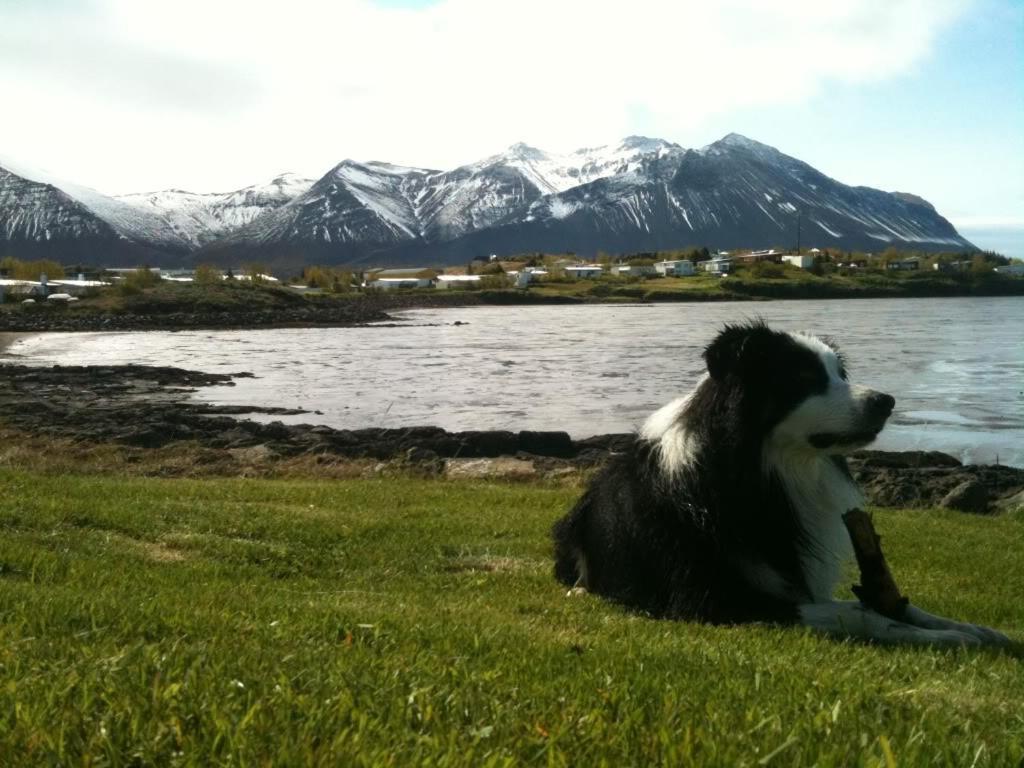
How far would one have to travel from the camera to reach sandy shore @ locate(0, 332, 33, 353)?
257 feet

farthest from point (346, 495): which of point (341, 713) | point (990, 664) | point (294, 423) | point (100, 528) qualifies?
point (294, 423)

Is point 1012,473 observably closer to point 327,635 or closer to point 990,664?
point 990,664

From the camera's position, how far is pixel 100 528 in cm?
1180

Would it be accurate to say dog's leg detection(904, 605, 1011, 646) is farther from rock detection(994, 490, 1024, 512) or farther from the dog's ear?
rock detection(994, 490, 1024, 512)

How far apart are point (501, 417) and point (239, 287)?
10751cm

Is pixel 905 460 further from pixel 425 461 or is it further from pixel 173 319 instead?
pixel 173 319

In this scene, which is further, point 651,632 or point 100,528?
point 100,528

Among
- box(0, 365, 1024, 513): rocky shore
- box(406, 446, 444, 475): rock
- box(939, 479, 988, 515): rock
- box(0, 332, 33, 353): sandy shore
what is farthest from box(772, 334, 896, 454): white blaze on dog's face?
box(0, 332, 33, 353): sandy shore

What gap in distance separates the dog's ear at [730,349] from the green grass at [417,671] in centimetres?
175

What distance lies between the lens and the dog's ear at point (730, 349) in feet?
23.8

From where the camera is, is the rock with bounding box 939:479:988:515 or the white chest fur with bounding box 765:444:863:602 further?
the rock with bounding box 939:479:988:515

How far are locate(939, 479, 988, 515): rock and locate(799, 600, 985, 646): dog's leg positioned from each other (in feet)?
43.3

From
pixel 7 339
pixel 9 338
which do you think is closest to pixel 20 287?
pixel 9 338

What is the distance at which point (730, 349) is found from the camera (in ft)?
23.9
